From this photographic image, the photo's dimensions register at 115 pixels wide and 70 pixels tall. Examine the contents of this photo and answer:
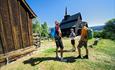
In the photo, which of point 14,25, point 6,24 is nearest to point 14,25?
point 14,25

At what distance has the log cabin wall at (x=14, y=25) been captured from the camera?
833 centimetres

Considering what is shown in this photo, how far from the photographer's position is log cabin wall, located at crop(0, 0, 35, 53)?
8328mm

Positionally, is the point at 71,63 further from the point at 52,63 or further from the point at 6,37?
the point at 6,37

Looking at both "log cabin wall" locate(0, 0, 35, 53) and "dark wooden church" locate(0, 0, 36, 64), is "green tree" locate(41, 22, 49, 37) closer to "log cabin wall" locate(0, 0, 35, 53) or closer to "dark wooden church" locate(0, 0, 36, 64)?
"dark wooden church" locate(0, 0, 36, 64)

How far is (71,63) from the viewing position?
7.73 m

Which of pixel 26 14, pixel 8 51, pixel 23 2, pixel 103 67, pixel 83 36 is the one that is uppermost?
pixel 23 2

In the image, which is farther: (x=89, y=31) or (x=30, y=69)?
(x=89, y=31)

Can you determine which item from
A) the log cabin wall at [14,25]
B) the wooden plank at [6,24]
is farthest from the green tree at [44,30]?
the wooden plank at [6,24]

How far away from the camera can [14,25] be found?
9156 millimetres

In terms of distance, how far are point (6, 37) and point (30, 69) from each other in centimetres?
305

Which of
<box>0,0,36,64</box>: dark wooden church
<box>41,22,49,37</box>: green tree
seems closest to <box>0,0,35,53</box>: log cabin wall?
<box>0,0,36,64</box>: dark wooden church

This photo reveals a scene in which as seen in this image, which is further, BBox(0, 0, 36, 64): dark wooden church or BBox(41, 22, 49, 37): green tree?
BBox(41, 22, 49, 37): green tree

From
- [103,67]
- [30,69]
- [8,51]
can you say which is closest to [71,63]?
[103,67]

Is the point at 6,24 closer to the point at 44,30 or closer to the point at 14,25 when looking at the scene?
the point at 14,25
